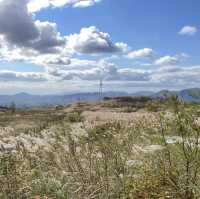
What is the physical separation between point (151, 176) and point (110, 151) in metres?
1.21

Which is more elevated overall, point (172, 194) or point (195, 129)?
point (195, 129)

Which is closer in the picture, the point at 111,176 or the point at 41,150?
the point at 111,176

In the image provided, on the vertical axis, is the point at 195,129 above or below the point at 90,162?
above

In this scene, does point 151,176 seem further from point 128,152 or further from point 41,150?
point 41,150

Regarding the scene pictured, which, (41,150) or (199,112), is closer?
(199,112)

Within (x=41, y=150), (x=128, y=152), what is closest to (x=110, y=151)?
(x=128, y=152)

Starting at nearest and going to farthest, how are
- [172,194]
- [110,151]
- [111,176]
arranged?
1. [172,194]
2. [111,176]
3. [110,151]

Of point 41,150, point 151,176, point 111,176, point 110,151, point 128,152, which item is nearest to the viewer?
point 151,176

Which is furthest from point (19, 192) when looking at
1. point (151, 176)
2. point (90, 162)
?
point (151, 176)

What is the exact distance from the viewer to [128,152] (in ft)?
28.5

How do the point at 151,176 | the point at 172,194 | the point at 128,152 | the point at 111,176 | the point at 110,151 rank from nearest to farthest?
the point at 172,194, the point at 151,176, the point at 111,176, the point at 110,151, the point at 128,152

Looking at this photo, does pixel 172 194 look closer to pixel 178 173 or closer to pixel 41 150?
pixel 178 173

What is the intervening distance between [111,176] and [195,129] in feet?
4.77

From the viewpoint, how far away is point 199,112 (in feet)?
21.7
